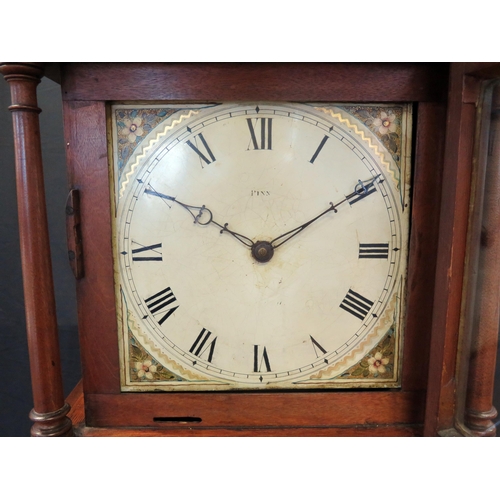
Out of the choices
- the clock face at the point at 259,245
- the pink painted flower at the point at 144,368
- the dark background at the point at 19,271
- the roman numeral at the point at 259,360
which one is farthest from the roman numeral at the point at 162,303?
the dark background at the point at 19,271

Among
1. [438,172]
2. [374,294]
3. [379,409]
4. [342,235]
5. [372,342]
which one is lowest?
[379,409]

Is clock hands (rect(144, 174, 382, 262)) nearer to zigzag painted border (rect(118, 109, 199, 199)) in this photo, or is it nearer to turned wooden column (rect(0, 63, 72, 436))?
zigzag painted border (rect(118, 109, 199, 199))

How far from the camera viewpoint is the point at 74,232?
0.99m

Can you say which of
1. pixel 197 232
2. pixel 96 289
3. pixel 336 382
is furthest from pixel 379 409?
pixel 96 289

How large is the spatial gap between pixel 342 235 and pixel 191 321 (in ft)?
1.27

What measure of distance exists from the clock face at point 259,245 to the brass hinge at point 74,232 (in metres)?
0.09

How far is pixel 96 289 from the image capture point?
1.02 m

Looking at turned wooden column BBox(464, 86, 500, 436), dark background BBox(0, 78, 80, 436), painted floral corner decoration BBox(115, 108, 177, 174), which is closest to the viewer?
turned wooden column BBox(464, 86, 500, 436)

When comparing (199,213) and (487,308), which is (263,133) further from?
(487,308)

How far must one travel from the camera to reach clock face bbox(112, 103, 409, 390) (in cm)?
100

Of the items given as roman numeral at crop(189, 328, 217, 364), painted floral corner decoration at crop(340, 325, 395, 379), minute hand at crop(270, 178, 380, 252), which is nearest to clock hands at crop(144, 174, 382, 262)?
minute hand at crop(270, 178, 380, 252)

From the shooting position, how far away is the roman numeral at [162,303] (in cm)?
104

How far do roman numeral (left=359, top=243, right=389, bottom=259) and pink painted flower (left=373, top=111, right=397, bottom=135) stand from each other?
0.24m
